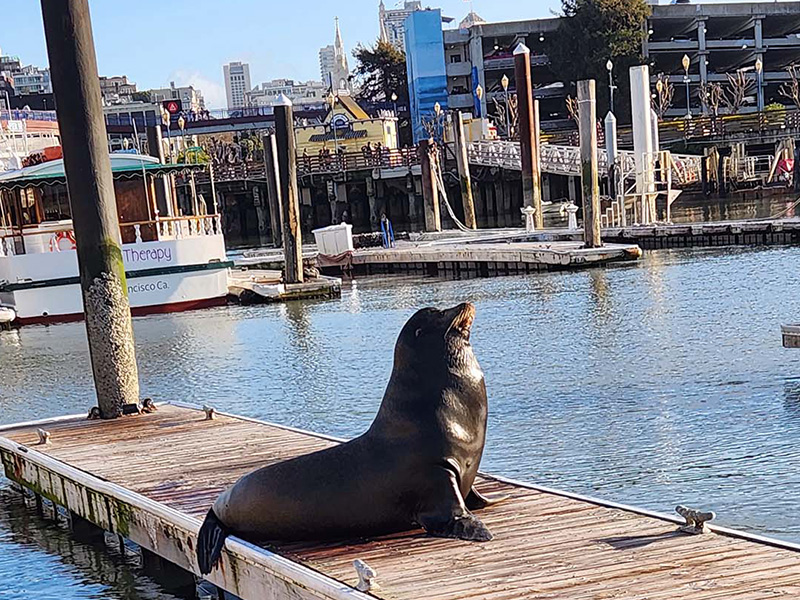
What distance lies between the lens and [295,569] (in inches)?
213

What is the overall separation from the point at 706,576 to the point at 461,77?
74301 mm

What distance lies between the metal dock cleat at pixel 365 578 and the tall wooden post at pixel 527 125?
27.0 metres

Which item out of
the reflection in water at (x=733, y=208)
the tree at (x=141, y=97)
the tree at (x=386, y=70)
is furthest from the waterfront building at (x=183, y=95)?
the reflection in water at (x=733, y=208)

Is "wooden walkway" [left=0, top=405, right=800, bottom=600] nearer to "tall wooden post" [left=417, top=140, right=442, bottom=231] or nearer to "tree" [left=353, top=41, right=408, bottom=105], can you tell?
"tall wooden post" [left=417, top=140, right=442, bottom=231]

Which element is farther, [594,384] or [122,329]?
[594,384]

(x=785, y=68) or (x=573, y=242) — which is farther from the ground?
(x=785, y=68)

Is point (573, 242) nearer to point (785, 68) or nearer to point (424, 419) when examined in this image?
point (424, 419)

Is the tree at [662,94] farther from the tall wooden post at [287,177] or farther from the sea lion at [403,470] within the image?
the sea lion at [403,470]

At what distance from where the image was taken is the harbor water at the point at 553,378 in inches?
346

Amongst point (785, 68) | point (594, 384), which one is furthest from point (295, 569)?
point (785, 68)

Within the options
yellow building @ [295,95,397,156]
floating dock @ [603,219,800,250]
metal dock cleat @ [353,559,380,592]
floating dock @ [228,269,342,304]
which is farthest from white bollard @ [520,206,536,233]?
yellow building @ [295,95,397,156]

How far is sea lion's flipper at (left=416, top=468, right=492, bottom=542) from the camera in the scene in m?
5.76

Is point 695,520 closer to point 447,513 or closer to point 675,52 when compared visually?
point 447,513

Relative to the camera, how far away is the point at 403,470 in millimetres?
5836
